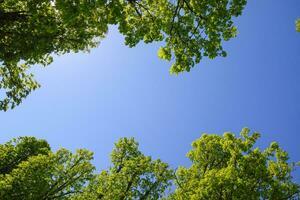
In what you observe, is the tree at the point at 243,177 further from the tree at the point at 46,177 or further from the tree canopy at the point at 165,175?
the tree at the point at 46,177

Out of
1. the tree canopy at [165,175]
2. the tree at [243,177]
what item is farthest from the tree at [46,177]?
the tree at [243,177]

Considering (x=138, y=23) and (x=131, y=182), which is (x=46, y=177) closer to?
(x=131, y=182)

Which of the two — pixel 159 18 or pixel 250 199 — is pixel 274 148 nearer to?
pixel 250 199

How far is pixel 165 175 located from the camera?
24.6 m

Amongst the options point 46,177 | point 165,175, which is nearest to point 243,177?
point 165,175

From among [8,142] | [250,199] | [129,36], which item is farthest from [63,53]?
[8,142]

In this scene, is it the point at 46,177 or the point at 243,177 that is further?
the point at 46,177

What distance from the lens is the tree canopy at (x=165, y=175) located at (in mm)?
19750

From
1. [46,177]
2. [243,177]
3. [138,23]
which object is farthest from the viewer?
[46,177]

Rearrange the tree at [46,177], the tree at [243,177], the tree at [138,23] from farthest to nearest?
1. the tree at [46,177]
2. the tree at [243,177]
3. the tree at [138,23]

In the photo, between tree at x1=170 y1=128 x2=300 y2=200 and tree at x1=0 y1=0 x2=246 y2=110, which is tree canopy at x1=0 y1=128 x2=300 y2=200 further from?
tree at x1=0 y1=0 x2=246 y2=110

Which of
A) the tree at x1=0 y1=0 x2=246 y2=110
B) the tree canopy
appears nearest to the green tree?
the tree canopy

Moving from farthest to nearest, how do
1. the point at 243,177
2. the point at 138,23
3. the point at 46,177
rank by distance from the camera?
1. the point at 46,177
2. the point at 243,177
3. the point at 138,23

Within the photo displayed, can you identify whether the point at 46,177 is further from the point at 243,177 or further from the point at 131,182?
the point at 243,177
